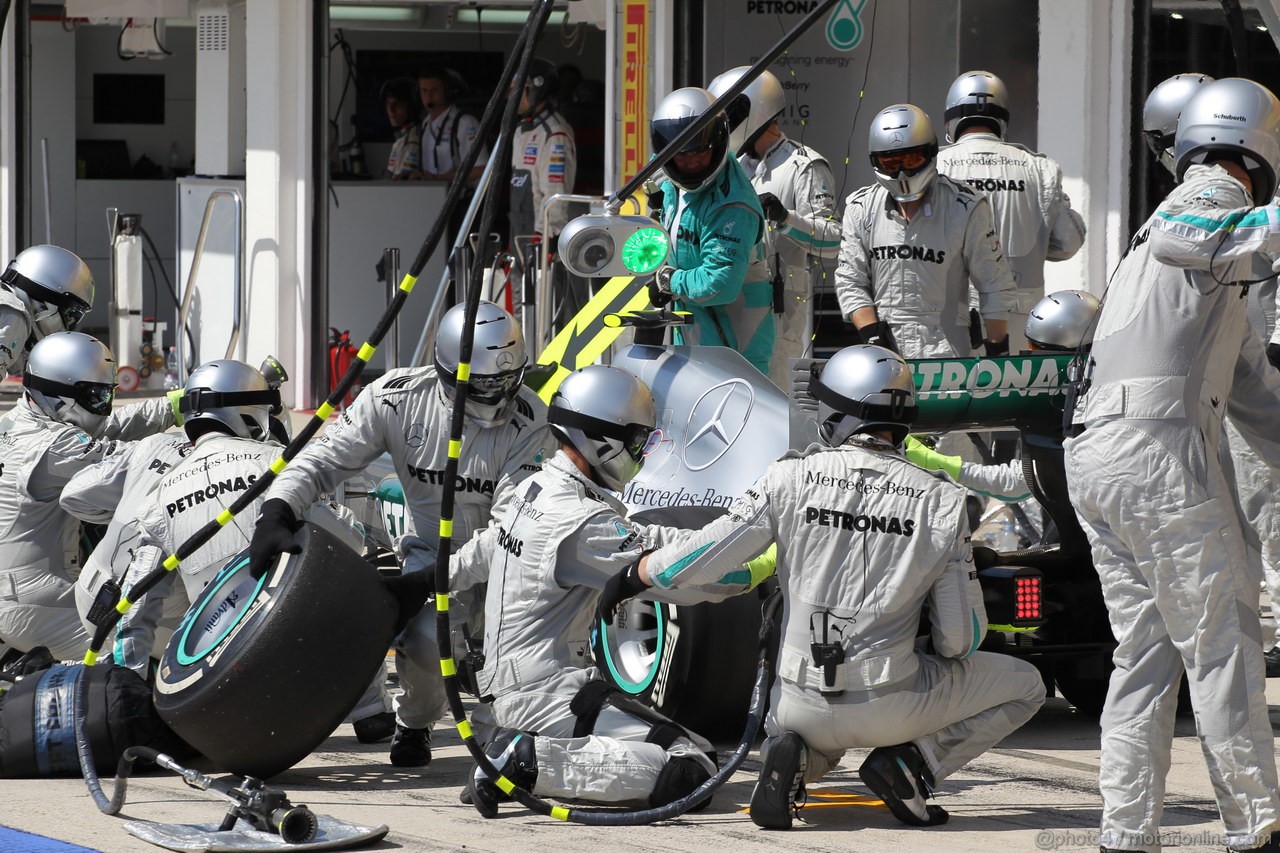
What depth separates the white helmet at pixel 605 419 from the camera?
5.86 meters

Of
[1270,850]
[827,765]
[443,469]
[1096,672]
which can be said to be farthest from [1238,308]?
[443,469]

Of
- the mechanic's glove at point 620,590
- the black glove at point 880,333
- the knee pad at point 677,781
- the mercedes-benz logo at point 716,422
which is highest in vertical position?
the black glove at point 880,333

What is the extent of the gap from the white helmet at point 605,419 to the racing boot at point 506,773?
2.69 feet

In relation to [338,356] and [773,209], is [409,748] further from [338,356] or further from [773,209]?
[338,356]

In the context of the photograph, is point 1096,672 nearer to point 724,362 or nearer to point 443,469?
point 724,362

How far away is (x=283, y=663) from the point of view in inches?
228

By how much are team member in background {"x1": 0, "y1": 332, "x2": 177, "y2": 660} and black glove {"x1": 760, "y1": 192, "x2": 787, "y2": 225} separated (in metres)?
2.70

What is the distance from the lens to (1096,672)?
694 cm

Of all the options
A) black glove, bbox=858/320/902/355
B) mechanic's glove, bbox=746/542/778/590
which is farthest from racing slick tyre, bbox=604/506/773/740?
black glove, bbox=858/320/902/355

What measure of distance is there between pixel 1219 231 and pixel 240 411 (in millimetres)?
3560

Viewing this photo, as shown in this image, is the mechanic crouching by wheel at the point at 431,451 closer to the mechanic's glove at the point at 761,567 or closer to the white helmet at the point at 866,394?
the mechanic's glove at the point at 761,567

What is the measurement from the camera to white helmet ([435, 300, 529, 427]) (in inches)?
256

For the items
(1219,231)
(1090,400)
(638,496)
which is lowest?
(638,496)

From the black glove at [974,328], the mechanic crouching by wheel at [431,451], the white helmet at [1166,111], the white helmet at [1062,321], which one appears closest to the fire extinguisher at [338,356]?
the black glove at [974,328]
